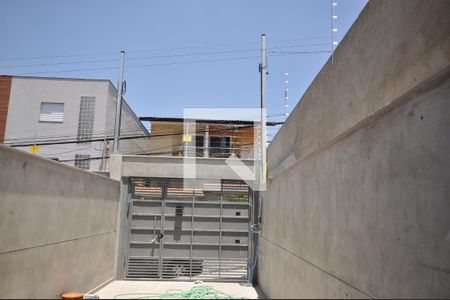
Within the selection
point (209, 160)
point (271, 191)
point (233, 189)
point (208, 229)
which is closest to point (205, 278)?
point (208, 229)

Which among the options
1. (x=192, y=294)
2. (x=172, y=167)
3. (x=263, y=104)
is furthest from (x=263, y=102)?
(x=192, y=294)

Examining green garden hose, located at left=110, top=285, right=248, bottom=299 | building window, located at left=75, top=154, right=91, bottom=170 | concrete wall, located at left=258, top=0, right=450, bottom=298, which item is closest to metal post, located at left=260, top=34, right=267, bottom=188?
green garden hose, located at left=110, top=285, right=248, bottom=299

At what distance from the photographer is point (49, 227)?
5723 mm

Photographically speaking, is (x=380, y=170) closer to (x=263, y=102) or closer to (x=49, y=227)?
(x=49, y=227)

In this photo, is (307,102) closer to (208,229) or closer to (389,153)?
(389,153)

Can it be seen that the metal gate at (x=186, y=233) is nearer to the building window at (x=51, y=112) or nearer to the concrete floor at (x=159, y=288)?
the concrete floor at (x=159, y=288)

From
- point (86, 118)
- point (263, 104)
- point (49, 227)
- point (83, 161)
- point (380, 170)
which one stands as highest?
point (86, 118)

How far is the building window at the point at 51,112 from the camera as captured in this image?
69.2 feet

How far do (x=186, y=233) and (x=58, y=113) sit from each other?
14.7 metres

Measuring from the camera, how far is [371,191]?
7.50ft

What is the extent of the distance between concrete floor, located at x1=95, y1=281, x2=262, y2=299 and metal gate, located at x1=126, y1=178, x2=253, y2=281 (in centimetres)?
35

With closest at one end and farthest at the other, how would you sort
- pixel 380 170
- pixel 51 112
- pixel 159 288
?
1. pixel 380 170
2. pixel 159 288
3. pixel 51 112

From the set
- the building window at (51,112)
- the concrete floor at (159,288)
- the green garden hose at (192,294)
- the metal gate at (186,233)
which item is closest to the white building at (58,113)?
the building window at (51,112)

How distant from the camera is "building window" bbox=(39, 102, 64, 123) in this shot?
21.1 m
